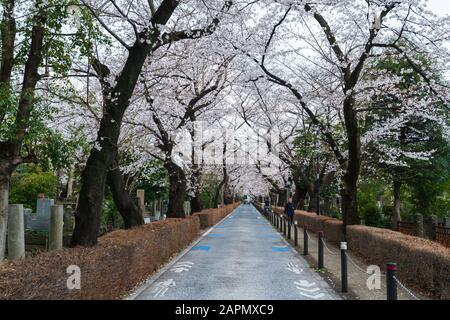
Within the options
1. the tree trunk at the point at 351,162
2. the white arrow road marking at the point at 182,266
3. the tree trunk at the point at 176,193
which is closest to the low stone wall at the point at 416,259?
the tree trunk at the point at 351,162

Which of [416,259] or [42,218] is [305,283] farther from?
[42,218]

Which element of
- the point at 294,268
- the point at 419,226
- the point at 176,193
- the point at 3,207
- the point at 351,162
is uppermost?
the point at 351,162

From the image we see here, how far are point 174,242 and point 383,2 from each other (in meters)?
9.62

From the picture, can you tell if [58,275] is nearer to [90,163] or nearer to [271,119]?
[90,163]

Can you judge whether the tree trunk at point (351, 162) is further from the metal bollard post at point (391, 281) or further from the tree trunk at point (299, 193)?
the tree trunk at point (299, 193)

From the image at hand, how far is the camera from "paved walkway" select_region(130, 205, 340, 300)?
8445mm

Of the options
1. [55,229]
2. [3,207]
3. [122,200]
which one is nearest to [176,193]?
[122,200]

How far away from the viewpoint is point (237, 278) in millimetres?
10227

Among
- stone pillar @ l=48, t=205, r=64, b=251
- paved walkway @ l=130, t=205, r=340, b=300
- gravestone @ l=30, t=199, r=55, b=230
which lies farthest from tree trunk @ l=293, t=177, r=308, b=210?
stone pillar @ l=48, t=205, r=64, b=251

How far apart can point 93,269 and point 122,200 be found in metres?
7.72

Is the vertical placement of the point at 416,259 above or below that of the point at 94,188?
below

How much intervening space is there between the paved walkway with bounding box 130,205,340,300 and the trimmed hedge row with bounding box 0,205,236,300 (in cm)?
44

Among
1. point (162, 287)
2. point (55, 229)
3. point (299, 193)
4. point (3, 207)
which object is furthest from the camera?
point (299, 193)

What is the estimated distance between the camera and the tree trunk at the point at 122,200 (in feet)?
45.2
